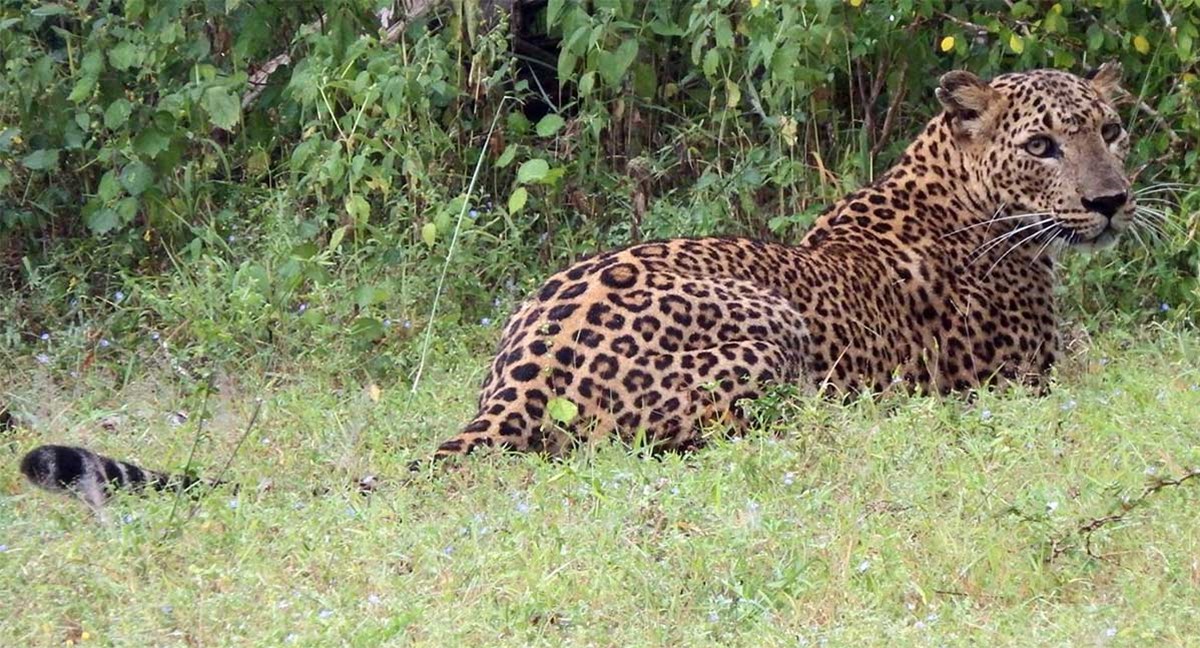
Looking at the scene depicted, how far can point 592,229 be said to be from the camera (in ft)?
30.3

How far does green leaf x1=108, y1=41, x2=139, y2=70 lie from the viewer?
898 centimetres

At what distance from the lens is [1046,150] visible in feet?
25.1

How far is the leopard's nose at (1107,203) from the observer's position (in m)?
7.55

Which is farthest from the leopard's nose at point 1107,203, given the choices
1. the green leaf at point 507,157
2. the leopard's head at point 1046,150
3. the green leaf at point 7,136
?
the green leaf at point 7,136

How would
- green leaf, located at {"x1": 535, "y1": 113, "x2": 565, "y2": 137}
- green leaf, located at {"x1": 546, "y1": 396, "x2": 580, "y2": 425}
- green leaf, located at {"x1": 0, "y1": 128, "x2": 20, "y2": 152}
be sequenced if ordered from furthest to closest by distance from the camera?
green leaf, located at {"x1": 0, "y1": 128, "x2": 20, "y2": 152} < green leaf, located at {"x1": 535, "y1": 113, "x2": 565, "y2": 137} < green leaf, located at {"x1": 546, "y1": 396, "x2": 580, "y2": 425}

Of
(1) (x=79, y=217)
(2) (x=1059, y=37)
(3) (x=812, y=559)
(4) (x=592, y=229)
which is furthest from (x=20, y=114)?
(3) (x=812, y=559)

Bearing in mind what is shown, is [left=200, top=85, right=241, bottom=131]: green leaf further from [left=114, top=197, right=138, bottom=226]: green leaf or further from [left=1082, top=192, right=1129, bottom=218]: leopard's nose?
[left=1082, top=192, right=1129, bottom=218]: leopard's nose

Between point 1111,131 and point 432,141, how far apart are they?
9.45 feet

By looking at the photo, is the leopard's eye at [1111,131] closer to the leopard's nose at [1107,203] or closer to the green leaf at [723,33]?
the leopard's nose at [1107,203]

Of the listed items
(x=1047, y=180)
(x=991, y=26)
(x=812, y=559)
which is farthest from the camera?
(x=991, y=26)

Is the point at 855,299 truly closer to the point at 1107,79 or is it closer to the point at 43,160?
the point at 1107,79

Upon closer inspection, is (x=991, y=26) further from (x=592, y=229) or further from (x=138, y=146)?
(x=138, y=146)

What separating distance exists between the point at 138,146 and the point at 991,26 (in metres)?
3.70

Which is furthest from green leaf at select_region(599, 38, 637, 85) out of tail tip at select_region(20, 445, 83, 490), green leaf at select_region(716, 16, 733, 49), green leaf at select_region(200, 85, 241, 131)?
tail tip at select_region(20, 445, 83, 490)
